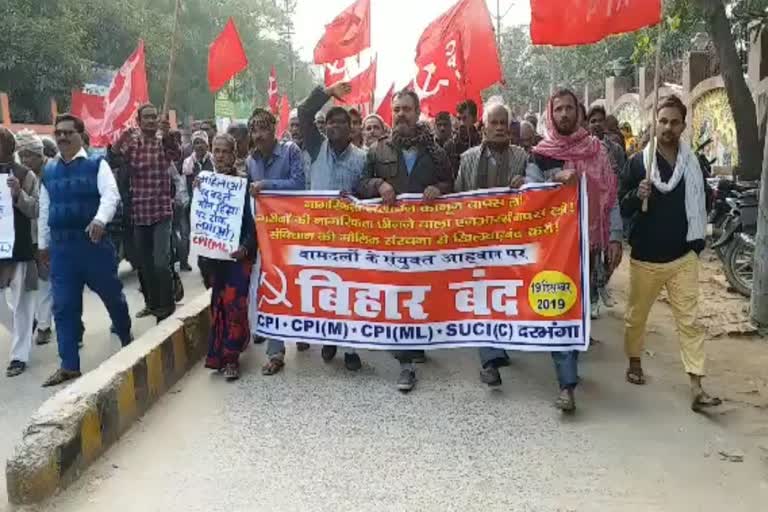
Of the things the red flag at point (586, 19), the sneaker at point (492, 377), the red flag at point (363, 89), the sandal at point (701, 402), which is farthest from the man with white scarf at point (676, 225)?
the red flag at point (363, 89)

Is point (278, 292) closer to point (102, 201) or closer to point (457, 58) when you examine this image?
point (102, 201)

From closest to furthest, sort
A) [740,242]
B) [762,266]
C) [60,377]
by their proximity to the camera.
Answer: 1. [60,377]
2. [762,266]
3. [740,242]

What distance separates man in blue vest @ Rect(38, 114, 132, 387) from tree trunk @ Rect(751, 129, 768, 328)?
5.02 metres

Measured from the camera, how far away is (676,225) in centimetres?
460

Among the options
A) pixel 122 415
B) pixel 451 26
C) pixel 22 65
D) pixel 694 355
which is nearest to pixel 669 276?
pixel 694 355

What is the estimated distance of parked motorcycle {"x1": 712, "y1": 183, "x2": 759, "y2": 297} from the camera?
24.1 feet

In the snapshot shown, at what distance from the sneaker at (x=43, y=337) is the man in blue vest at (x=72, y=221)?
51.5 inches

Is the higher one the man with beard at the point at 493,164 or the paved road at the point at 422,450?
the man with beard at the point at 493,164

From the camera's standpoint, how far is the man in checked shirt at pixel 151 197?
629 centimetres

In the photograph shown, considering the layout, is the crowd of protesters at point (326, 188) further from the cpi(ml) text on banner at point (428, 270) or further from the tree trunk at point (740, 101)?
the tree trunk at point (740, 101)

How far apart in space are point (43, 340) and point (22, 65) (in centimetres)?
1405

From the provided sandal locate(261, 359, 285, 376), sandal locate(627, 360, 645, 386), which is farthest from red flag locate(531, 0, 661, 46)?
sandal locate(261, 359, 285, 376)

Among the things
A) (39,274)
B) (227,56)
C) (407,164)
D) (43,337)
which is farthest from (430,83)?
(43,337)

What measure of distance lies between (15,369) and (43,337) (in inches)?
36.1
